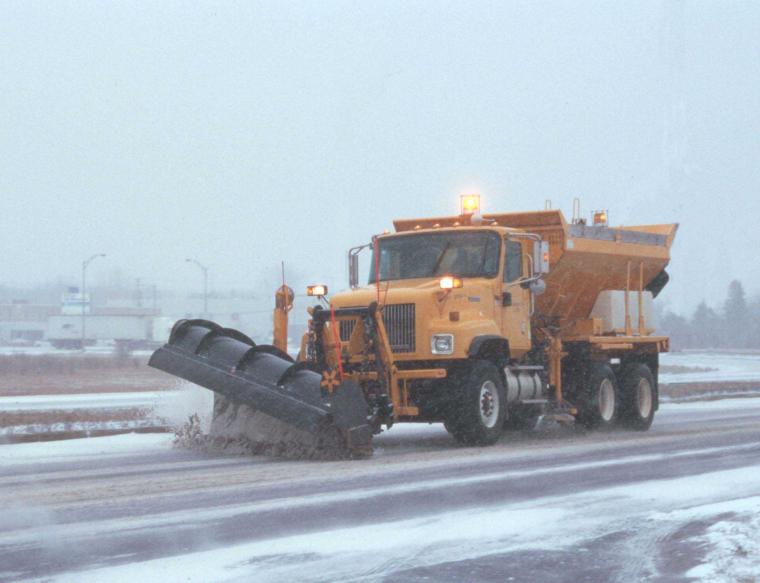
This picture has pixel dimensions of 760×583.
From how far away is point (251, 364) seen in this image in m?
13.6

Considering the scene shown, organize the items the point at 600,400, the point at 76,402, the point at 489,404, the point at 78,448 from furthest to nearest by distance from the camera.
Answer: the point at 76,402 < the point at 600,400 < the point at 489,404 < the point at 78,448

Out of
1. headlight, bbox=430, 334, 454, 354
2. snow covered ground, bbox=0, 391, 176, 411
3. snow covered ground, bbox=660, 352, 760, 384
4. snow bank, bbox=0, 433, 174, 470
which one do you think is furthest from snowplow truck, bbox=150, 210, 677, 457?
snow covered ground, bbox=660, 352, 760, 384

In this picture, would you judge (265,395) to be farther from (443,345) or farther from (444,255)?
(444,255)

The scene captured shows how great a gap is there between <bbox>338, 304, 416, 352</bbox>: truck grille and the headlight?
0.80 feet

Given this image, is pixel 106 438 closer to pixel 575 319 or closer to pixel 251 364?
pixel 251 364

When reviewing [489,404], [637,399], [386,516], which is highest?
[489,404]

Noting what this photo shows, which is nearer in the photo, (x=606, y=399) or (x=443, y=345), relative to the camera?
(x=443, y=345)

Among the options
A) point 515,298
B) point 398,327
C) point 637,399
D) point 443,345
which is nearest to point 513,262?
point 515,298

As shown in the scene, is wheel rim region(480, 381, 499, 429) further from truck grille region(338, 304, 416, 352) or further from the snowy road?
truck grille region(338, 304, 416, 352)

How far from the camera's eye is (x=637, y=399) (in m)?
18.9

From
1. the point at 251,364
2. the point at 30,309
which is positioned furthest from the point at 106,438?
the point at 30,309

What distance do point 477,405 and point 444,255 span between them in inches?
86.5

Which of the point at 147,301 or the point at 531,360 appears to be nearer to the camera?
the point at 531,360

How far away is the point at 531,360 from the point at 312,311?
164 inches
